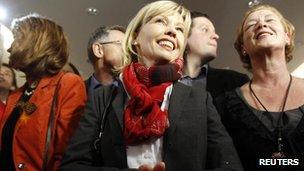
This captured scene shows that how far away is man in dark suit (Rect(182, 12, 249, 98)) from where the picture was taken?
2.32 meters

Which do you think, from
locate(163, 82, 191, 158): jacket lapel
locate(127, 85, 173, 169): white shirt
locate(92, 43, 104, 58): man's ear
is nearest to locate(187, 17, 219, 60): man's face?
locate(92, 43, 104, 58): man's ear

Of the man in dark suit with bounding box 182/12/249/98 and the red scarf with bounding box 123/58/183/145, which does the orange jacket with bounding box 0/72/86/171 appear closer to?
the red scarf with bounding box 123/58/183/145

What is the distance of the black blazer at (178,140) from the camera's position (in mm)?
1249

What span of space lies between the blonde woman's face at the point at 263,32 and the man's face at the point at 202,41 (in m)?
0.73

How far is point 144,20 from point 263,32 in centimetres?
52

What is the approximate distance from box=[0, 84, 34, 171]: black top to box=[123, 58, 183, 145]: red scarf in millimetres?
504

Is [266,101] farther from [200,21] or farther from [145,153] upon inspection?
[200,21]

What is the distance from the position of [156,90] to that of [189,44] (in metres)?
1.36

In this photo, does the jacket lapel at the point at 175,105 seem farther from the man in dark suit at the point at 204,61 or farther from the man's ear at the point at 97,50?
the man's ear at the point at 97,50

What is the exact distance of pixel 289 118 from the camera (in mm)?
1563

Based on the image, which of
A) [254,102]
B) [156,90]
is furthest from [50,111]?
[254,102]

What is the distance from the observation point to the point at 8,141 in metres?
A: 1.58

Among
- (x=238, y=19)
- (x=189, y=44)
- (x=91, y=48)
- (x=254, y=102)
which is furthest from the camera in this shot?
(x=238, y=19)

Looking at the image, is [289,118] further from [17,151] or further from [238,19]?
[238,19]
